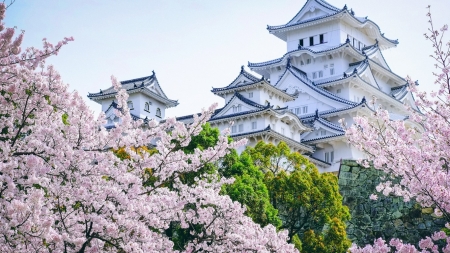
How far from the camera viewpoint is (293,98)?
46125 millimetres

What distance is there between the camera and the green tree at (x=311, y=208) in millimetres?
20703

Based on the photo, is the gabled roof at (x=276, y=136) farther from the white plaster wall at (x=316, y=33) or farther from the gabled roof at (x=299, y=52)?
the white plaster wall at (x=316, y=33)

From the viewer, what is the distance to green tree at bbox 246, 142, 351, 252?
20.7 m

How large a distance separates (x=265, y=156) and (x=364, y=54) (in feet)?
88.7

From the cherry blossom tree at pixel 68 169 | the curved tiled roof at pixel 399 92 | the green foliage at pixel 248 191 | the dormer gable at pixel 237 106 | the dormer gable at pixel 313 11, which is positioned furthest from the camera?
the curved tiled roof at pixel 399 92

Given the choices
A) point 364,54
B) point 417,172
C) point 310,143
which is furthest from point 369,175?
point 364,54

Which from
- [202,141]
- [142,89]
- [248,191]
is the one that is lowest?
[248,191]

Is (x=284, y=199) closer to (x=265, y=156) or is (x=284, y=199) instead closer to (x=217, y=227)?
(x=265, y=156)

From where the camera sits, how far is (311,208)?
Answer: 72.6 ft

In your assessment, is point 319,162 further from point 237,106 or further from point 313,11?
point 313,11

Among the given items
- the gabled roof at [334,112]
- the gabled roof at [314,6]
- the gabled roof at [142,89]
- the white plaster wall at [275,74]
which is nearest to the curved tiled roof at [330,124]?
the gabled roof at [334,112]

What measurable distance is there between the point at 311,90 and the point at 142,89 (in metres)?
12.8

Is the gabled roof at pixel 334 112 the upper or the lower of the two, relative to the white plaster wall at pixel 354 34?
lower

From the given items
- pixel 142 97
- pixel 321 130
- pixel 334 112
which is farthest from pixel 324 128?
pixel 142 97
